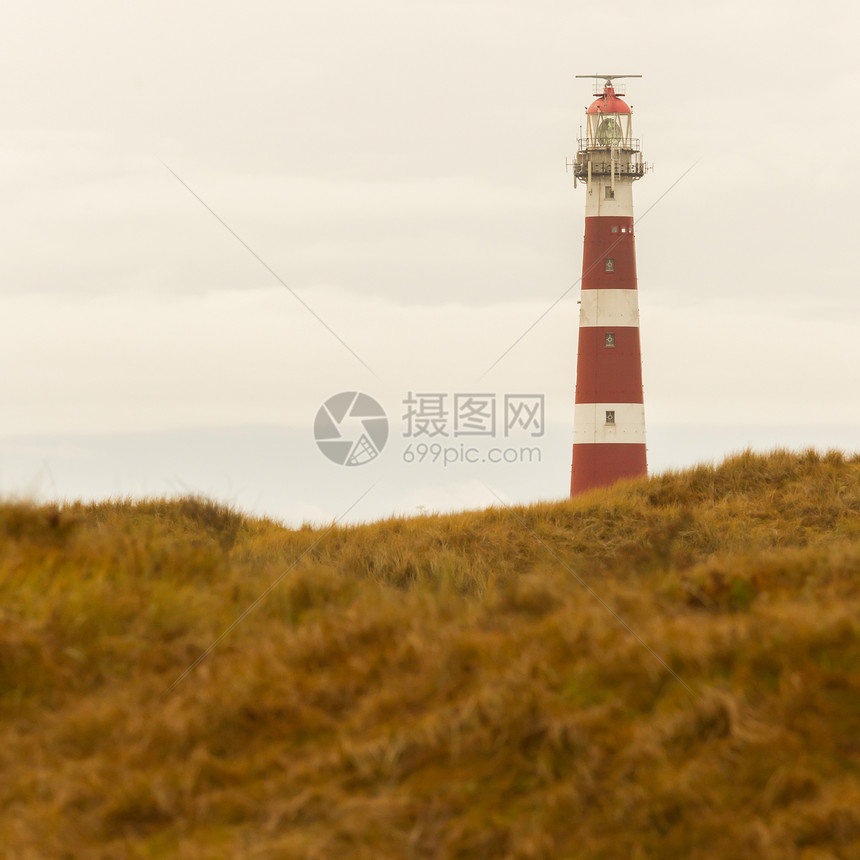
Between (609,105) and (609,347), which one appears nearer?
(609,347)

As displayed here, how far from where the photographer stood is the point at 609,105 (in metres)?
29.4

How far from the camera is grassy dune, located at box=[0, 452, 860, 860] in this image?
4848 mm

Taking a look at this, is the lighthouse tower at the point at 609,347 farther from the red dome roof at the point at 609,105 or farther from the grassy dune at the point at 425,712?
the grassy dune at the point at 425,712

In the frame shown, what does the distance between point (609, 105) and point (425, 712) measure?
26.7 metres

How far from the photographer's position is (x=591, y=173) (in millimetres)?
28062

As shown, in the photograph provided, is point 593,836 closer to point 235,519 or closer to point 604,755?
point 604,755

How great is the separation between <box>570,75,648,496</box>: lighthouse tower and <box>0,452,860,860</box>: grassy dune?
717 inches

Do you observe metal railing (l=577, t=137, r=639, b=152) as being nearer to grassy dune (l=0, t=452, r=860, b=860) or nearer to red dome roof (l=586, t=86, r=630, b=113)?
red dome roof (l=586, t=86, r=630, b=113)

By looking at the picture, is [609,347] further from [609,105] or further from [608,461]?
[609,105]

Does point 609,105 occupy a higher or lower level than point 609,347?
higher

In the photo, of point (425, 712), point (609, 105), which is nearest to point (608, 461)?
point (609, 105)

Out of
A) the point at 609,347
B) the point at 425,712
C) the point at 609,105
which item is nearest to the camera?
the point at 425,712

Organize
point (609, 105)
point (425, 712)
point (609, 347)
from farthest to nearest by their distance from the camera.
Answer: point (609, 105) → point (609, 347) → point (425, 712)

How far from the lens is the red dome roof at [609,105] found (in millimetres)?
29328
